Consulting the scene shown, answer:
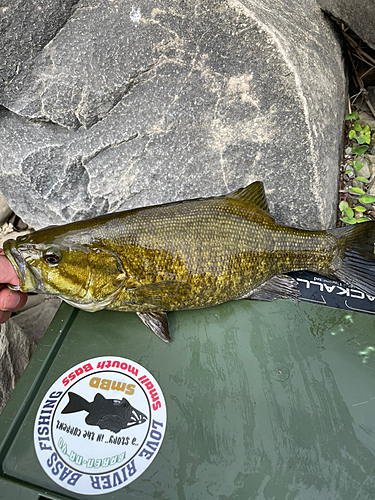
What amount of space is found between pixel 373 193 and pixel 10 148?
3534mm

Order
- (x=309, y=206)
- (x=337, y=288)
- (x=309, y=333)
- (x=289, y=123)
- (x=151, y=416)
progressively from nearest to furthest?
(x=151, y=416), (x=309, y=333), (x=337, y=288), (x=289, y=123), (x=309, y=206)

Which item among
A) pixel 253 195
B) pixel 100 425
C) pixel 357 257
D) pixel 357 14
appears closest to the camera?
pixel 100 425

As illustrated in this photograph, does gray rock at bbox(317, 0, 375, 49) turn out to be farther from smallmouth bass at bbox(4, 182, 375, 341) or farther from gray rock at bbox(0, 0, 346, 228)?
smallmouth bass at bbox(4, 182, 375, 341)

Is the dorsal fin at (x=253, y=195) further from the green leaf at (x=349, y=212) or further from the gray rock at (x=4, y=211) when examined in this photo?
the gray rock at (x=4, y=211)

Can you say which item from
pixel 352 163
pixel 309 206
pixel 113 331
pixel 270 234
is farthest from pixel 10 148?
pixel 352 163

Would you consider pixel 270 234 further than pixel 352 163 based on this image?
No

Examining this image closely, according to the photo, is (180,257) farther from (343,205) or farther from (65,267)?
(343,205)

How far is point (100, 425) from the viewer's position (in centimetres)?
216

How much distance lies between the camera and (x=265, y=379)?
228 centimetres

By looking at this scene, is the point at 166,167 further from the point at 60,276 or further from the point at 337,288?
the point at 337,288

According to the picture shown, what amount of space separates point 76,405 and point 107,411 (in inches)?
7.6

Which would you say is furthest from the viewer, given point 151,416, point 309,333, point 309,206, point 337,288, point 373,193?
point 373,193

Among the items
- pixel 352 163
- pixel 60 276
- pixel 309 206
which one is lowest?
pixel 352 163

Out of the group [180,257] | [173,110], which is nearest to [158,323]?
[180,257]
